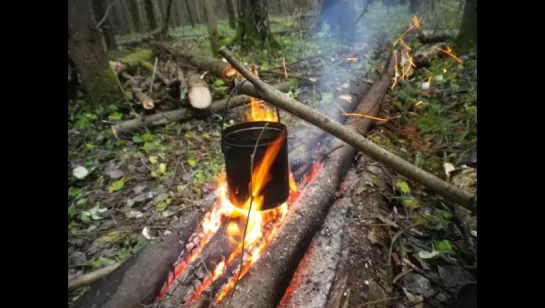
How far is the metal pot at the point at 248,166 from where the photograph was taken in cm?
240

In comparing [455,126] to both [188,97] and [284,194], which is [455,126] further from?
[188,97]

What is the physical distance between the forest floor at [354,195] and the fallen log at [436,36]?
2508 mm

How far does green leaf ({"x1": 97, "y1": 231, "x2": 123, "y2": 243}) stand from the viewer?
2988 millimetres

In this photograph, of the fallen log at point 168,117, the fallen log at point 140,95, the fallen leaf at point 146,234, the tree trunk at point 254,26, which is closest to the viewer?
the fallen leaf at point 146,234

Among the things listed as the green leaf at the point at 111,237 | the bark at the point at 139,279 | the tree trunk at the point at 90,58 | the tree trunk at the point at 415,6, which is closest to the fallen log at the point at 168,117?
the tree trunk at the point at 90,58

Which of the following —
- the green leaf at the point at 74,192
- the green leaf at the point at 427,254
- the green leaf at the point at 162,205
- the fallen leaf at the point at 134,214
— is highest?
the green leaf at the point at 74,192

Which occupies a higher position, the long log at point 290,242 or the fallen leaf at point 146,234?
the long log at point 290,242

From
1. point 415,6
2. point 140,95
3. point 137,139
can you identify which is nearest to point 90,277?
point 137,139

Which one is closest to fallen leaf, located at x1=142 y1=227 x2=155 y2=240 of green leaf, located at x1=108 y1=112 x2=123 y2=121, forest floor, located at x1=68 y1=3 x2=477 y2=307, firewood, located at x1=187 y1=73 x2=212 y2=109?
forest floor, located at x1=68 y1=3 x2=477 y2=307

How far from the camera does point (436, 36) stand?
911cm

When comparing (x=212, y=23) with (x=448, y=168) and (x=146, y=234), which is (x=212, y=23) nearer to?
(x=146, y=234)

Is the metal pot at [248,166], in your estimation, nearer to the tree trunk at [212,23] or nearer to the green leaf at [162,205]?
the green leaf at [162,205]
